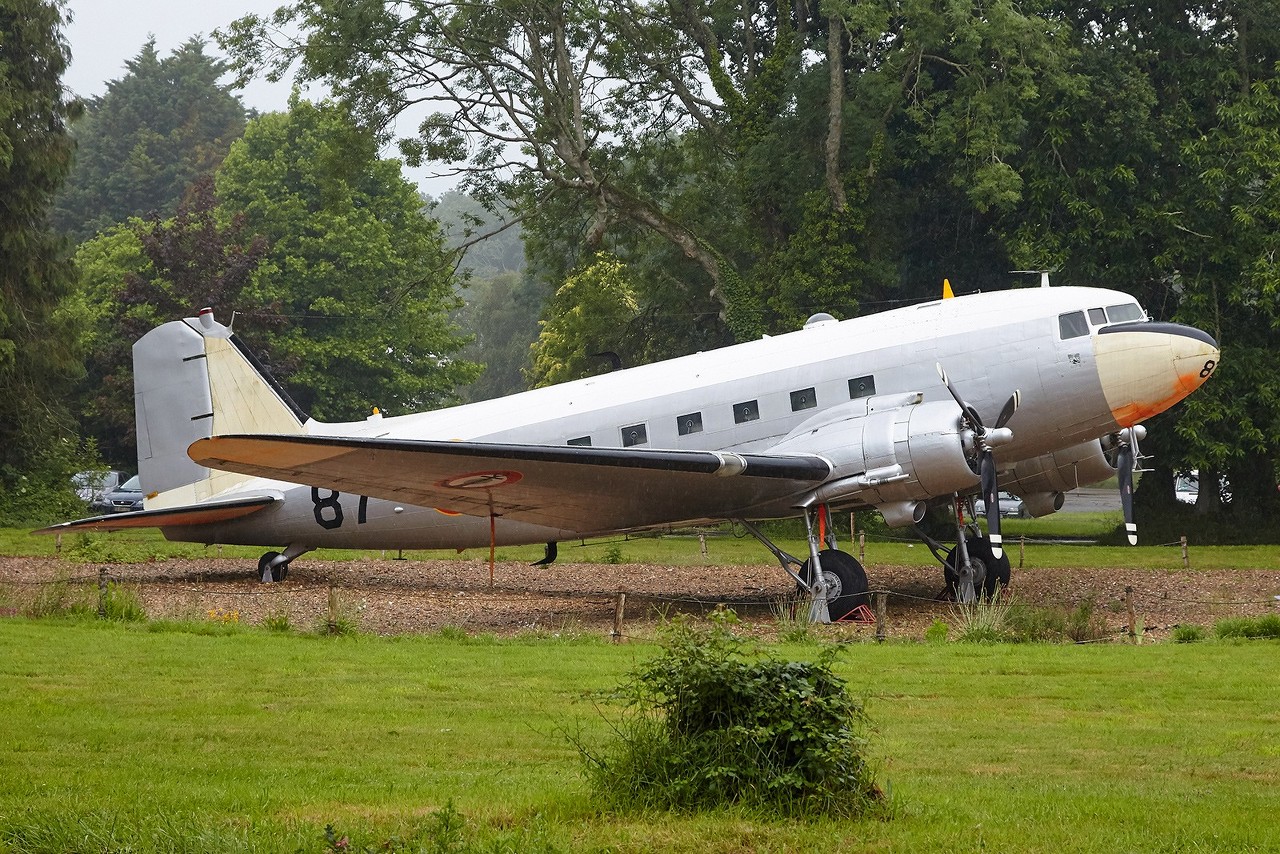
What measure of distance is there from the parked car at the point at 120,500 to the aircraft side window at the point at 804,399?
31.5 metres

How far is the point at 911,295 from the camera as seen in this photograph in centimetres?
4088

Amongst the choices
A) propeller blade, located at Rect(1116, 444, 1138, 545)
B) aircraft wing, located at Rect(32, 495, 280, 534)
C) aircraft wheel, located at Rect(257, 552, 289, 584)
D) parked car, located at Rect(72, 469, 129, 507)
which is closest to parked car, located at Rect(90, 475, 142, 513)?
parked car, located at Rect(72, 469, 129, 507)

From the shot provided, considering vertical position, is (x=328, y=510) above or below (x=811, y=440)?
below

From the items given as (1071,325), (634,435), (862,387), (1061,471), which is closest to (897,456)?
(862,387)

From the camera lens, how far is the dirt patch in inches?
750

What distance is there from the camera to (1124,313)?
1920 cm

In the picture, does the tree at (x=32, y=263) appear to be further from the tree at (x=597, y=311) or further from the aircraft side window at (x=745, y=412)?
the aircraft side window at (x=745, y=412)

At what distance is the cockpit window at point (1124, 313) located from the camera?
1908cm

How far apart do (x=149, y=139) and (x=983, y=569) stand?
288 ft

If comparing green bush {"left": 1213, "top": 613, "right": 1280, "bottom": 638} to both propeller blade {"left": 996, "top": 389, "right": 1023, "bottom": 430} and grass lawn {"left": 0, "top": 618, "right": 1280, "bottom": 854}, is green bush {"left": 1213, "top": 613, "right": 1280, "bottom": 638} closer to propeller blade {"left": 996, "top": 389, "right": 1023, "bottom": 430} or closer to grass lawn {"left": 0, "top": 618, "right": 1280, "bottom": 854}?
grass lawn {"left": 0, "top": 618, "right": 1280, "bottom": 854}

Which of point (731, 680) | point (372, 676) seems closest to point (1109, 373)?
point (372, 676)

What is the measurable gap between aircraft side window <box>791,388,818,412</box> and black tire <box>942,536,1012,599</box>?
3.64m

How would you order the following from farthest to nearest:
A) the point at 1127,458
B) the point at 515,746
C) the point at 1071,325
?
the point at 1127,458
the point at 1071,325
the point at 515,746

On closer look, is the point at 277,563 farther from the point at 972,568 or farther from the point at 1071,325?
the point at 1071,325
